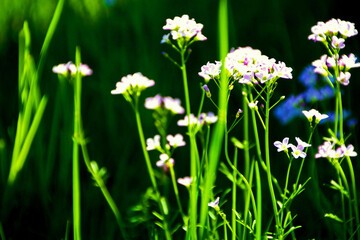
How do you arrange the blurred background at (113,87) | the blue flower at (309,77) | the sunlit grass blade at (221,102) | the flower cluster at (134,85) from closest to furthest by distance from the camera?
the sunlit grass blade at (221,102) < the flower cluster at (134,85) < the blurred background at (113,87) < the blue flower at (309,77)

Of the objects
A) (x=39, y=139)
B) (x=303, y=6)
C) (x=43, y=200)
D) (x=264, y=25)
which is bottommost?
(x=43, y=200)

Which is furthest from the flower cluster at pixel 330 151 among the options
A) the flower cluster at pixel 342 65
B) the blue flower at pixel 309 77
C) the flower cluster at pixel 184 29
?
the blue flower at pixel 309 77

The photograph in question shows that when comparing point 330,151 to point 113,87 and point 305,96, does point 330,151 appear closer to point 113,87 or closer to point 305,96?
point 305,96

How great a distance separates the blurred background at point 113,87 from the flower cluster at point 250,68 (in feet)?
1.18

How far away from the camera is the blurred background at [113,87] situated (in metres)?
1.19

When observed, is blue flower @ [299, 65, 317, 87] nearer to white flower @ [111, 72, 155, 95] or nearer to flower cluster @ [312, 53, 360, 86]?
flower cluster @ [312, 53, 360, 86]

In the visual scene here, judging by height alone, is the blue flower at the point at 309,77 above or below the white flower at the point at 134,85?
above

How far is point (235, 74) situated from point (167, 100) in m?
0.16

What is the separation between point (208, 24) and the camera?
6.93ft

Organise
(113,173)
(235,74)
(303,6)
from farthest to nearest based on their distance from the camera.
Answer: (303,6), (113,173), (235,74)

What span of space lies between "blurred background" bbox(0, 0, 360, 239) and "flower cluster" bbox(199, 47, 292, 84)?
1.18 feet

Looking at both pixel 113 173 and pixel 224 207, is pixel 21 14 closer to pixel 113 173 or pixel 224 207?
pixel 113 173

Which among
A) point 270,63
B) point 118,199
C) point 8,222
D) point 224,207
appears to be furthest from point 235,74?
point 8,222

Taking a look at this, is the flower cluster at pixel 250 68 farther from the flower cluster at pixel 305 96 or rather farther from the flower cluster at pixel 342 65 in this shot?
the flower cluster at pixel 305 96
